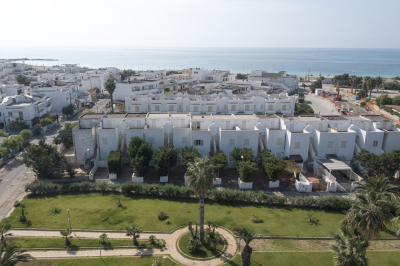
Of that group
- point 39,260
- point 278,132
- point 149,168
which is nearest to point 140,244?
point 39,260

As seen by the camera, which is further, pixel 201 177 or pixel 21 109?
pixel 21 109

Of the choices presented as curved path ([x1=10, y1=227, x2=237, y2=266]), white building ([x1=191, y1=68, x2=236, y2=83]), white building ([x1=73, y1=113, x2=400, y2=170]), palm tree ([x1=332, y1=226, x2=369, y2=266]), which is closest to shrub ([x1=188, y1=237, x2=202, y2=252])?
curved path ([x1=10, y1=227, x2=237, y2=266])

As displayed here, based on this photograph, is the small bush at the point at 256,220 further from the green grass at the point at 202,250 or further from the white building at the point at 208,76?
the white building at the point at 208,76

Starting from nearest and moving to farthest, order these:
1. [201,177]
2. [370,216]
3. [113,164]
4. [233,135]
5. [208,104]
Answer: [370,216] → [201,177] → [113,164] → [233,135] → [208,104]

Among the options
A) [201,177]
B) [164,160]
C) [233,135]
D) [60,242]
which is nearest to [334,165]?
[233,135]

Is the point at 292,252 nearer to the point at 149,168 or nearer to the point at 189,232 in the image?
the point at 189,232

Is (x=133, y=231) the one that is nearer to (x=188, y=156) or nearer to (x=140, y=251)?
(x=140, y=251)
